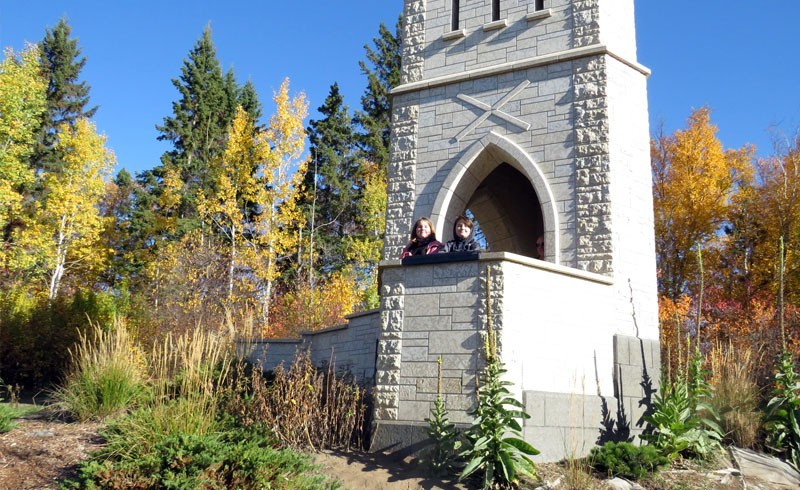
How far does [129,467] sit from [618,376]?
5251 millimetres

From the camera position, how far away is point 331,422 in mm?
6910

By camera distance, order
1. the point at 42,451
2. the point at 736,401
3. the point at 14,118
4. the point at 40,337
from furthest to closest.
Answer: the point at 14,118 < the point at 40,337 < the point at 736,401 < the point at 42,451

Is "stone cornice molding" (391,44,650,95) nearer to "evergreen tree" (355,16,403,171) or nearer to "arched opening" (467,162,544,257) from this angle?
"arched opening" (467,162,544,257)

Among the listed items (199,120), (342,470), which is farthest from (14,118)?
(342,470)

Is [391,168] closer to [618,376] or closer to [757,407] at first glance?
[618,376]

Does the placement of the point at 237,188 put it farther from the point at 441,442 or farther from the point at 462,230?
the point at 441,442

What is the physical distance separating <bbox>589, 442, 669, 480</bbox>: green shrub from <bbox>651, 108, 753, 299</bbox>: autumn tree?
1532 cm

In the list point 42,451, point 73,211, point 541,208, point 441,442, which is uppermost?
point 73,211

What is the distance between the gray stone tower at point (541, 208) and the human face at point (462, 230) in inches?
28.3

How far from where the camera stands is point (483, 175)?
31.0 feet

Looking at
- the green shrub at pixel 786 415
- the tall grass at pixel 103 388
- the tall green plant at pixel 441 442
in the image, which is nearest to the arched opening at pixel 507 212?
the green shrub at pixel 786 415

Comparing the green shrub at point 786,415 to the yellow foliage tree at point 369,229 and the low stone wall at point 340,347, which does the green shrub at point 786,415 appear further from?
the yellow foliage tree at point 369,229

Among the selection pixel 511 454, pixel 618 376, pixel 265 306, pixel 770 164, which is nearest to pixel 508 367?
pixel 511 454

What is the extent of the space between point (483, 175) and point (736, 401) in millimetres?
4419
